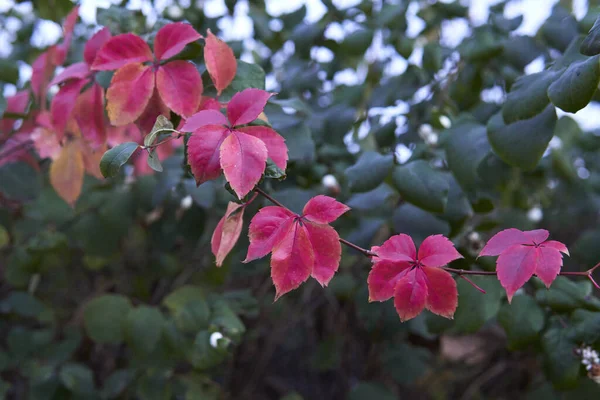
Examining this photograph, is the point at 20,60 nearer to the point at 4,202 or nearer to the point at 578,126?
the point at 4,202

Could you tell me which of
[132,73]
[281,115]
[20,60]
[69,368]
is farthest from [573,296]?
[20,60]

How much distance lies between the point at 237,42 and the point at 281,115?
29cm

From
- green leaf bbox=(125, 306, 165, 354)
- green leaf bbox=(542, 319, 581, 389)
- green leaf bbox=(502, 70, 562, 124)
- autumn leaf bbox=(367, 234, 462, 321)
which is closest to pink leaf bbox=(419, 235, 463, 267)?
autumn leaf bbox=(367, 234, 462, 321)

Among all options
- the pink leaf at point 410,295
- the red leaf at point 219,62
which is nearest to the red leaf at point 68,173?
the red leaf at point 219,62

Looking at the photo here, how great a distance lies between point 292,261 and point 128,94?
12.0 inches

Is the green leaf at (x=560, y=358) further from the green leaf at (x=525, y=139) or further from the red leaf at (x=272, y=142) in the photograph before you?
the red leaf at (x=272, y=142)

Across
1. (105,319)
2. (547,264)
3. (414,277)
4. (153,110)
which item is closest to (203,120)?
(153,110)

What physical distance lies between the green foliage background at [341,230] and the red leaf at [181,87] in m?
0.04

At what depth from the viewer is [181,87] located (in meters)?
0.67

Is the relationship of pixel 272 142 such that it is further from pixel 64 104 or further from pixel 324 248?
pixel 64 104

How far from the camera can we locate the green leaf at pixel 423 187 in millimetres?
756

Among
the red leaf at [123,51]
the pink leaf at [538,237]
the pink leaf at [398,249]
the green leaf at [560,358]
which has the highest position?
the red leaf at [123,51]

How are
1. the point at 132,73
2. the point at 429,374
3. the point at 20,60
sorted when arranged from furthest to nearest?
the point at 429,374 → the point at 20,60 → the point at 132,73

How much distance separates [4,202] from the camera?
1267 millimetres
